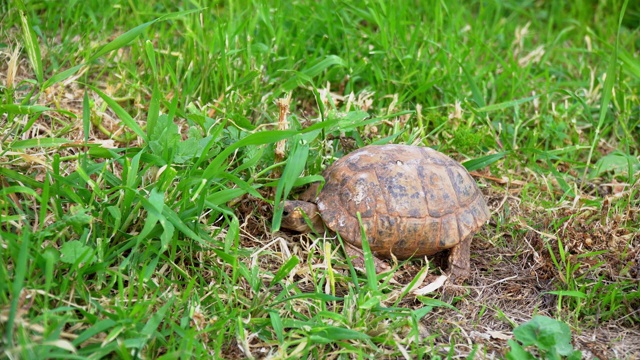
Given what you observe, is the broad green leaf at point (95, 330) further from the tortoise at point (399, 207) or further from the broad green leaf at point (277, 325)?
the tortoise at point (399, 207)

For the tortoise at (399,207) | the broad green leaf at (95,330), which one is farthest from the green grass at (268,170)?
the tortoise at (399,207)

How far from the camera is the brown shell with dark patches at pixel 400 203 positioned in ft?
10.3

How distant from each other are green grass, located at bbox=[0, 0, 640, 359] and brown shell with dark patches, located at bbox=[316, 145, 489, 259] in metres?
0.14

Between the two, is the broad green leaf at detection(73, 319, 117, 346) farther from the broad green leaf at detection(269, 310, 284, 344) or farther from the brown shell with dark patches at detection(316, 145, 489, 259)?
the brown shell with dark patches at detection(316, 145, 489, 259)

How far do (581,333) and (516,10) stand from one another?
136 inches

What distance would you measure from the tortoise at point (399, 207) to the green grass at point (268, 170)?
129mm

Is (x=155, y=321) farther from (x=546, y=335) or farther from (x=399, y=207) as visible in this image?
(x=546, y=335)

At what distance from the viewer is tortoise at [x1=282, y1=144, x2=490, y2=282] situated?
315 cm

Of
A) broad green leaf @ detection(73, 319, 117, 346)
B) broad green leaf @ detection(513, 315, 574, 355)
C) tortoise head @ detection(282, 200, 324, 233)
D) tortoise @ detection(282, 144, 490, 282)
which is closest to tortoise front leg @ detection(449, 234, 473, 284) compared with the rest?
tortoise @ detection(282, 144, 490, 282)

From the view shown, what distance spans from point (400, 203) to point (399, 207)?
0.02 meters

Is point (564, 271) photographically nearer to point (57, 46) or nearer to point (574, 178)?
point (574, 178)

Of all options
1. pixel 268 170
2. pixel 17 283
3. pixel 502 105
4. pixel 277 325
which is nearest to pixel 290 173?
pixel 268 170

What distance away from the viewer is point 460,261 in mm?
3270

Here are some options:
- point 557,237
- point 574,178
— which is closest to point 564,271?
point 557,237
